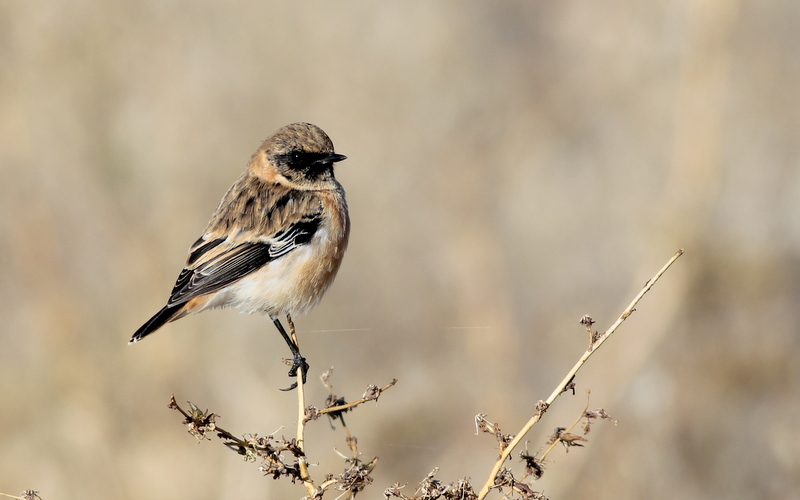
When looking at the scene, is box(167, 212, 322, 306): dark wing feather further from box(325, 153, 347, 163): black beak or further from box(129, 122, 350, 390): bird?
box(325, 153, 347, 163): black beak

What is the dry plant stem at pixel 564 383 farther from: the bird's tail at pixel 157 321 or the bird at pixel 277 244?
the bird's tail at pixel 157 321

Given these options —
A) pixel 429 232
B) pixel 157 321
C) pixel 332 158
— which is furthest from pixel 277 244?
pixel 429 232

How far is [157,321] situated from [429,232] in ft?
19.1

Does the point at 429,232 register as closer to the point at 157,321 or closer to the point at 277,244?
the point at 277,244

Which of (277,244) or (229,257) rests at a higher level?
(277,244)

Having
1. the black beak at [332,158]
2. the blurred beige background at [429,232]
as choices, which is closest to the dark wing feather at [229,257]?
the black beak at [332,158]

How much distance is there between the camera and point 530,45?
11.0 meters

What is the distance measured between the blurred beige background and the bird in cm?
113

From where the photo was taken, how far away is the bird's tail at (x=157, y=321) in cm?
454

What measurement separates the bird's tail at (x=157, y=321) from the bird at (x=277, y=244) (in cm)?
7

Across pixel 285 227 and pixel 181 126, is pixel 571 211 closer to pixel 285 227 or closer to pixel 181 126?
pixel 181 126

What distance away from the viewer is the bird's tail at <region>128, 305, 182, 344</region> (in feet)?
14.9

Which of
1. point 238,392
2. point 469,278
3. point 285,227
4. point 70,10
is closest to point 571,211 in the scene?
point 469,278

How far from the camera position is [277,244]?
203 inches
